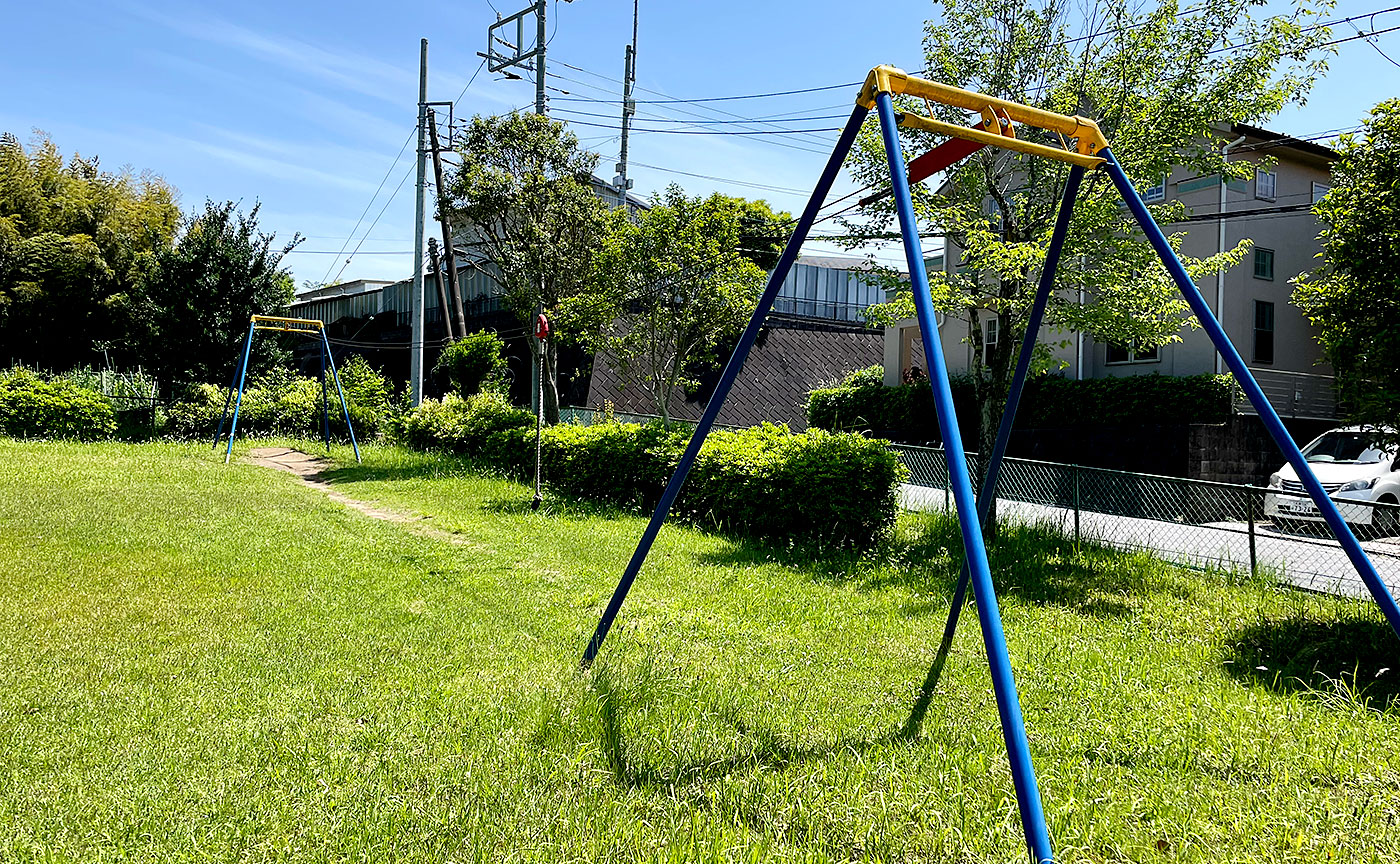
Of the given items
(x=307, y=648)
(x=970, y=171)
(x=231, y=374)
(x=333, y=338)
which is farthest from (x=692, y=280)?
(x=333, y=338)

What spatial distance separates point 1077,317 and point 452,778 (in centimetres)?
792

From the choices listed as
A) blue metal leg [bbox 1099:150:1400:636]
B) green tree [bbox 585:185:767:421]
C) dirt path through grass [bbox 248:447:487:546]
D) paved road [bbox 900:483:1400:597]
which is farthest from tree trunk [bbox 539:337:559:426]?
blue metal leg [bbox 1099:150:1400:636]

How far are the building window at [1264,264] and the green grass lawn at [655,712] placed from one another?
14.2m

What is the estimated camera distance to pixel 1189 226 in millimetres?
18750

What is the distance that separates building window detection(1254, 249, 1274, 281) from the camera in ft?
62.3

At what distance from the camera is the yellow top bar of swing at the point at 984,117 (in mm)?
3824

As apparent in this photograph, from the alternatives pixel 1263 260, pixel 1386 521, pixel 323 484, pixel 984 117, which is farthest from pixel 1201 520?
pixel 1263 260

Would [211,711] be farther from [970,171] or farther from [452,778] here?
[970,171]

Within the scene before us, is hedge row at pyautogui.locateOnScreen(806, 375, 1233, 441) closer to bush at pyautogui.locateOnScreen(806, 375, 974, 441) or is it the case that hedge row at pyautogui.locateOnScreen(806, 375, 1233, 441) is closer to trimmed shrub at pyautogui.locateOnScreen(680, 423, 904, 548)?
bush at pyautogui.locateOnScreen(806, 375, 974, 441)

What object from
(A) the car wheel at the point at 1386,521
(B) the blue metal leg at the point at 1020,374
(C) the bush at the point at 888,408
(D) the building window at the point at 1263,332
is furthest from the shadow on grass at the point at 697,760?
(D) the building window at the point at 1263,332

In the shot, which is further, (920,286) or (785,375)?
(785,375)

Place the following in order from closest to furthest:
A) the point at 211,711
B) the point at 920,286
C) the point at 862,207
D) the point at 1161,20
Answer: the point at 920,286 < the point at 211,711 < the point at 1161,20 < the point at 862,207

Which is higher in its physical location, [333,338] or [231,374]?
[333,338]

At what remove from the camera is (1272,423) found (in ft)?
13.8
